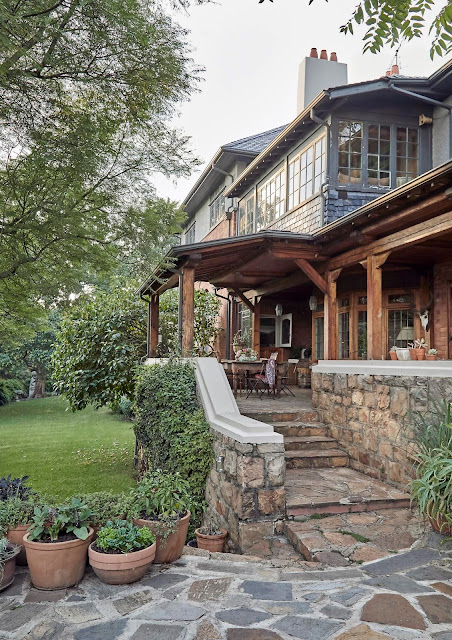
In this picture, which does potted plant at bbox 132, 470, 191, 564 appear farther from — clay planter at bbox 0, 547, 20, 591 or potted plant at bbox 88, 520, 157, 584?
clay planter at bbox 0, 547, 20, 591

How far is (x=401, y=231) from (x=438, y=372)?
2.32 metres

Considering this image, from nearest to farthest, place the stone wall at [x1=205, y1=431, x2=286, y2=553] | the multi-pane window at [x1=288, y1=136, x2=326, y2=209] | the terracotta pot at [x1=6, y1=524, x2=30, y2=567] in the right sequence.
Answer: the terracotta pot at [x1=6, y1=524, x2=30, y2=567] → the stone wall at [x1=205, y1=431, x2=286, y2=553] → the multi-pane window at [x1=288, y1=136, x2=326, y2=209]

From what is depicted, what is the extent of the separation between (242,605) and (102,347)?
8956 millimetres

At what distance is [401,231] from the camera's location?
6.27 m

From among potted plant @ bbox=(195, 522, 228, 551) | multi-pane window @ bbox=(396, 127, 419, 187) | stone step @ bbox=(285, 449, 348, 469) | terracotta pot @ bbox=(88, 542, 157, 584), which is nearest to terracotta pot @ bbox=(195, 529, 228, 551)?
potted plant @ bbox=(195, 522, 228, 551)

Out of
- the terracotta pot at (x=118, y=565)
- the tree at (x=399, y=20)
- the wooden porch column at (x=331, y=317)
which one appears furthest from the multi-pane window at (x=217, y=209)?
the terracotta pot at (x=118, y=565)

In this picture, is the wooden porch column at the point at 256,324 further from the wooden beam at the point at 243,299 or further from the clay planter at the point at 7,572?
the clay planter at the point at 7,572

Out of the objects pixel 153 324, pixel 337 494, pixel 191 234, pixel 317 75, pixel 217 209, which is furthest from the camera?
pixel 191 234

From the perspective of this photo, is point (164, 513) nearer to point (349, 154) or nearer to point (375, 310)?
point (375, 310)

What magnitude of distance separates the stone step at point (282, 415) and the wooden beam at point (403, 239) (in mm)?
2438

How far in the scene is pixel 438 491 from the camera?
356 cm

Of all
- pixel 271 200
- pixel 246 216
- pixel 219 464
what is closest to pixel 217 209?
pixel 246 216

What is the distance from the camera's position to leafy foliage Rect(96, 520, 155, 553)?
9.68ft

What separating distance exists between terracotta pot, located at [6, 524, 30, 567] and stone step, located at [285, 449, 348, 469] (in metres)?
3.41
